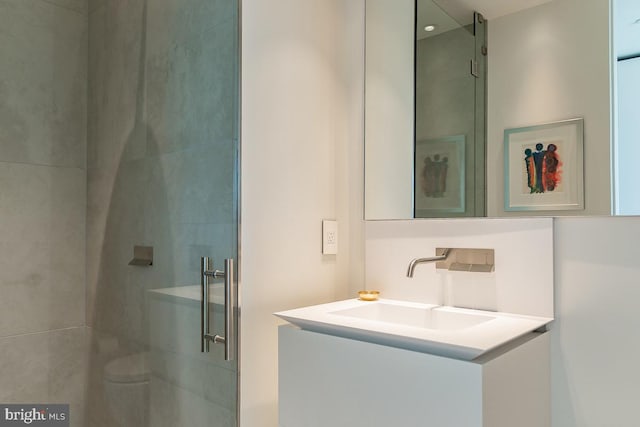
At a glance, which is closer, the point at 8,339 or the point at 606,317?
the point at 606,317

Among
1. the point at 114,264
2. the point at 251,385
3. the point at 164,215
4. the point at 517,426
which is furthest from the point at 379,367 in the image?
the point at 114,264

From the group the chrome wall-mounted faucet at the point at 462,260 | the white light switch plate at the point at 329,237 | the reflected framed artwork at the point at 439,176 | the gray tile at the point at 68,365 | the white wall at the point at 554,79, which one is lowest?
the gray tile at the point at 68,365

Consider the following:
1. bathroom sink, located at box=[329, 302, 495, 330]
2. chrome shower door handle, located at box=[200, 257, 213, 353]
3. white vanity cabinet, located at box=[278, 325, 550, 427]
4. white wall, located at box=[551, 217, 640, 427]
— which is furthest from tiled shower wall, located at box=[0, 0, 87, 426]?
white wall, located at box=[551, 217, 640, 427]

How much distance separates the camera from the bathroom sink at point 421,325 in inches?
35.9

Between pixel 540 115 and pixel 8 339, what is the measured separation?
168 centimetres

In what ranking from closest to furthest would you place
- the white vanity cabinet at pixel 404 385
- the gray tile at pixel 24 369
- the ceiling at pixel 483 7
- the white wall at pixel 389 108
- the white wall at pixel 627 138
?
the white vanity cabinet at pixel 404 385, the white wall at pixel 627 138, the ceiling at pixel 483 7, the gray tile at pixel 24 369, the white wall at pixel 389 108

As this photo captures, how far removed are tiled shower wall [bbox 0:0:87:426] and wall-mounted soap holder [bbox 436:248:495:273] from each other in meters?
1.16

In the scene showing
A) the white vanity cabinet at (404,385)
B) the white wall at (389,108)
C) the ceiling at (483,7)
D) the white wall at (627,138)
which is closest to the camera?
the white vanity cabinet at (404,385)

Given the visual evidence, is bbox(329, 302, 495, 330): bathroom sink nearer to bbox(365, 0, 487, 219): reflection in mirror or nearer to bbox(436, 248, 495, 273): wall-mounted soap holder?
bbox(436, 248, 495, 273): wall-mounted soap holder

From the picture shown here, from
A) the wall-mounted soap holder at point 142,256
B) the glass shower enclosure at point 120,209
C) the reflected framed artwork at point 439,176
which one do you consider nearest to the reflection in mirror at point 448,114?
the reflected framed artwork at point 439,176

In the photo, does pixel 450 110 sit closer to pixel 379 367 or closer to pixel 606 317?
pixel 606 317

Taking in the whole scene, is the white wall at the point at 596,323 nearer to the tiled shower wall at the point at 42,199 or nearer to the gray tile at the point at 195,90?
the gray tile at the point at 195,90

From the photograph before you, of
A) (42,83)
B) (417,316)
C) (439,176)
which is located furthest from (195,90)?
(417,316)

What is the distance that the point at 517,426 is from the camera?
3.26ft
